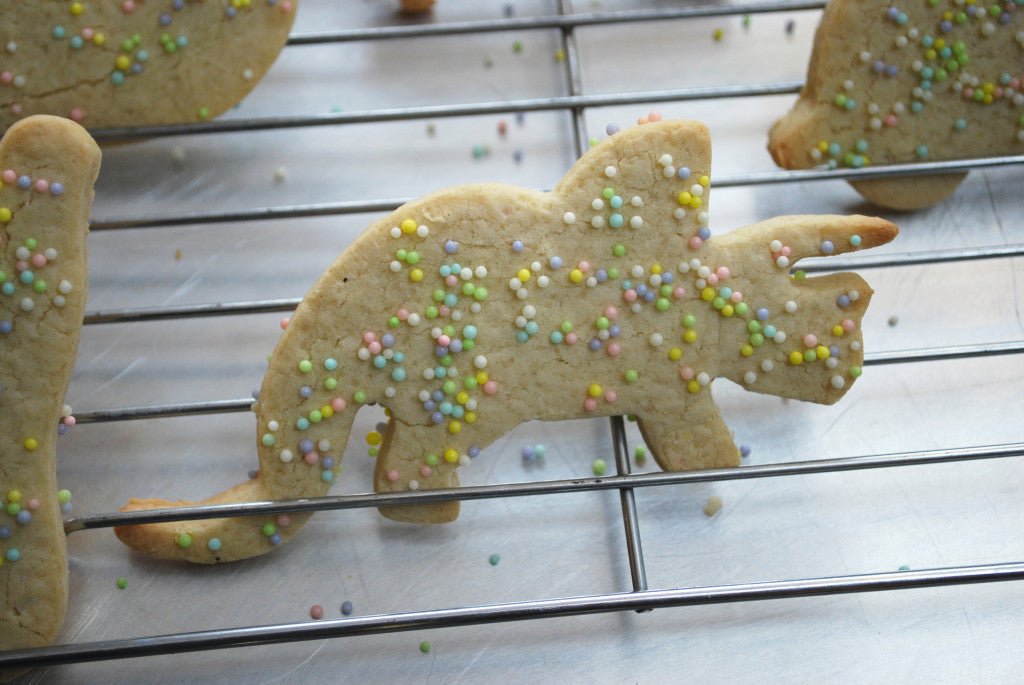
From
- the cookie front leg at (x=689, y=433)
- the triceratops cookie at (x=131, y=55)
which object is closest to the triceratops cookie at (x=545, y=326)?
the cookie front leg at (x=689, y=433)

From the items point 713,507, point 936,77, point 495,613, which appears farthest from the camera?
point 936,77

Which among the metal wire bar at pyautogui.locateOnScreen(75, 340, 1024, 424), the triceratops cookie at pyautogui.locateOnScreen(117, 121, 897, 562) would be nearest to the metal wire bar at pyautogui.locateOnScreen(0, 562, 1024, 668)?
the triceratops cookie at pyautogui.locateOnScreen(117, 121, 897, 562)

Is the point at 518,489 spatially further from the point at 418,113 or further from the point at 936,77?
the point at 936,77

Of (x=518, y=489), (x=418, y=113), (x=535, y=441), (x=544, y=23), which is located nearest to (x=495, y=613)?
(x=518, y=489)

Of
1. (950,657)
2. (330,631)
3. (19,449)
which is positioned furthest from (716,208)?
(19,449)

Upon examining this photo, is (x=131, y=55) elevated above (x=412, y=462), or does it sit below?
above

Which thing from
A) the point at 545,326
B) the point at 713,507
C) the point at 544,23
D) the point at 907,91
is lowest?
the point at 713,507

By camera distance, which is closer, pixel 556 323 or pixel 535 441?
pixel 556 323
